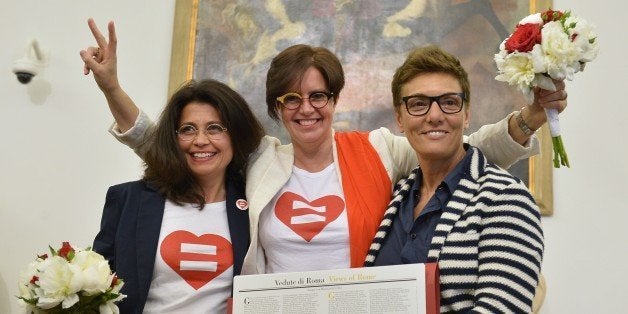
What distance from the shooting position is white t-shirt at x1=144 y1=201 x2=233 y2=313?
215 cm

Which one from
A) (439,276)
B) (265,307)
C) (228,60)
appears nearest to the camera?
(439,276)

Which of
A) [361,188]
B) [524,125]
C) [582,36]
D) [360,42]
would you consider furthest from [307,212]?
[360,42]

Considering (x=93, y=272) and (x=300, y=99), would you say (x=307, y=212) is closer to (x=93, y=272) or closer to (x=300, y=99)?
(x=300, y=99)

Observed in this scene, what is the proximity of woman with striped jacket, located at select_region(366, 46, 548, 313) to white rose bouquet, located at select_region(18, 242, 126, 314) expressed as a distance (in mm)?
792

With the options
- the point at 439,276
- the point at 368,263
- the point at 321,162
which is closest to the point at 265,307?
the point at 368,263

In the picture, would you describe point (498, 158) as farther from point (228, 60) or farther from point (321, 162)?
point (228, 60)

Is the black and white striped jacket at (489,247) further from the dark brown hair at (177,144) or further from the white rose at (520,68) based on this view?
the dark brown hair at (177,144)

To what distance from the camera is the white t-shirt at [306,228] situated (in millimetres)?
2182

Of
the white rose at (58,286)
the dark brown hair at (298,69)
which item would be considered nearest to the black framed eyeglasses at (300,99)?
the dark brown hair at (298,69)

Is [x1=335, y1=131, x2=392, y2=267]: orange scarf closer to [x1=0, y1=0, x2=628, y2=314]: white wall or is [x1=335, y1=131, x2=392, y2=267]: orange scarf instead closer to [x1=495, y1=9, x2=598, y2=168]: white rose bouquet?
[x1=495, y1=9, x2=598, y2=168]: white rose bouquet

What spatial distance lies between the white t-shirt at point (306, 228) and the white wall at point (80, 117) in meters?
1.70

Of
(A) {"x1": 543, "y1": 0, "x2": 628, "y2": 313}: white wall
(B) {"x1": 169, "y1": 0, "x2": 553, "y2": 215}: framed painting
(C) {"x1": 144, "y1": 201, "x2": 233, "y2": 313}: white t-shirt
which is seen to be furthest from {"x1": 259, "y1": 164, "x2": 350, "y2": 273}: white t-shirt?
(A) {"x1": 543, "y1": 0, "x2": 628, "y2": 313}: white wall

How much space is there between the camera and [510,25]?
145 inches

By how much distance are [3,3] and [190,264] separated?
10.0 ft
